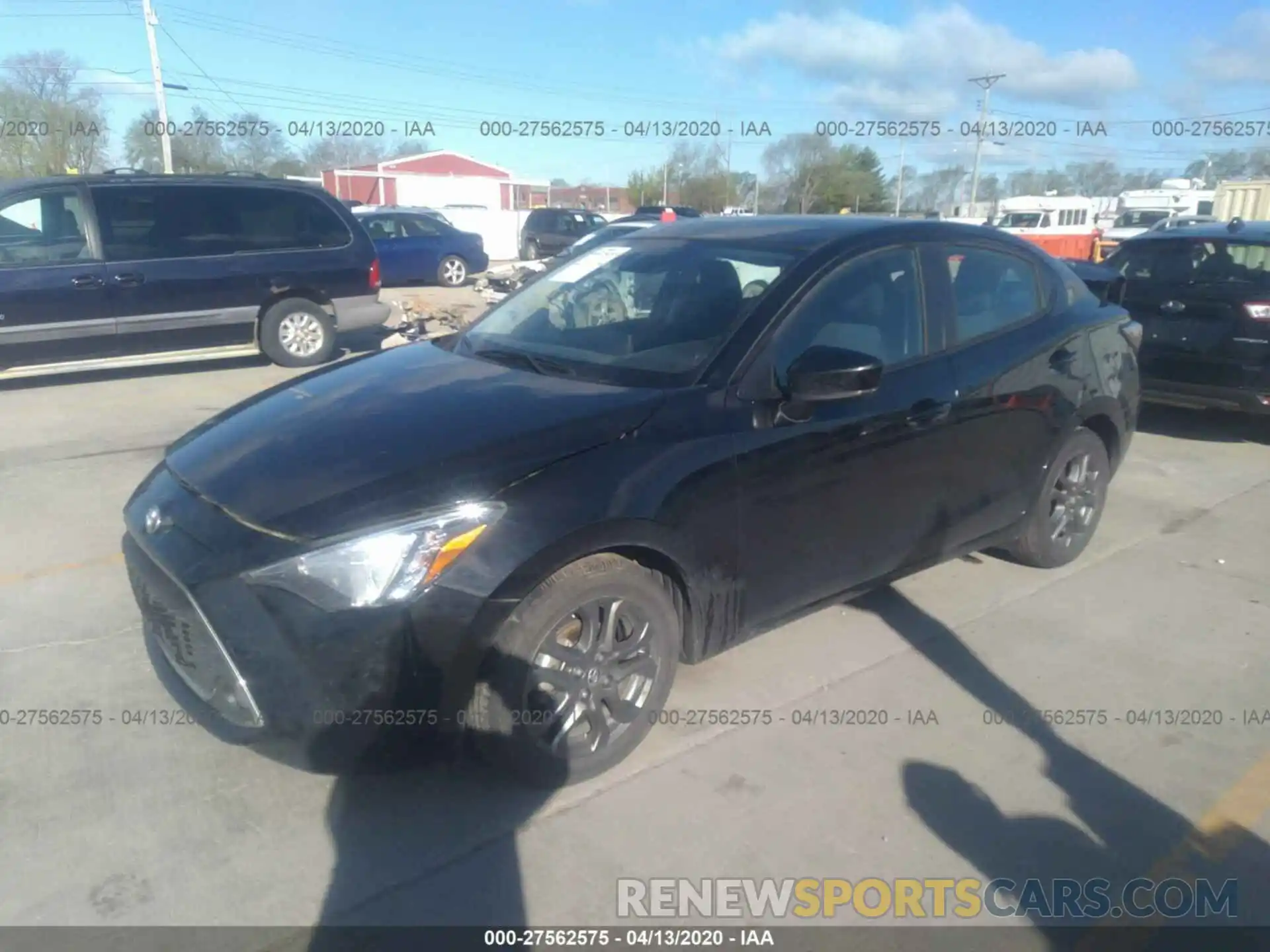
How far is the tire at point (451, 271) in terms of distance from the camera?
784 inches

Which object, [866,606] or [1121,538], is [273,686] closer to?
[866,606]

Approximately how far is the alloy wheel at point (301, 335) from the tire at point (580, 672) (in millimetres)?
7860

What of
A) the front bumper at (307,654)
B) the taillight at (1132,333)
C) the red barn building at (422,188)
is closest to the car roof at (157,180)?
the front bumper at (307,654)

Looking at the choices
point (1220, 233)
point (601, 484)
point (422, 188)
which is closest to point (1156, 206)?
point (422, 188)

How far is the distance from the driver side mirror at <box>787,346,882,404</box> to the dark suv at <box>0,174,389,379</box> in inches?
300

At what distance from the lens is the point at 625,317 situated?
385 cm

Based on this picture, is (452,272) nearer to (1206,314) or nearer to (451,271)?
(451,271)

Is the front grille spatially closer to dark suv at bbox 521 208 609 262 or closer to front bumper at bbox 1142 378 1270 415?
front bumper at bbox 1142 378 1270 415

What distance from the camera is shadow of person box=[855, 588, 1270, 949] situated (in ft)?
8.61

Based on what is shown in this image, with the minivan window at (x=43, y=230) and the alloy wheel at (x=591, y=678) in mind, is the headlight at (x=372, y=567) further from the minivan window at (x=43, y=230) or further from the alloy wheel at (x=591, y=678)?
the minivan window at (x=43, y=230)

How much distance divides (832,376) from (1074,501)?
7.81ft

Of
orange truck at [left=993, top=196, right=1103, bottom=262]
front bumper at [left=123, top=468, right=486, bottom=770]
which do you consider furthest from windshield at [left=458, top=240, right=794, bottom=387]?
orange truck at [left=993, top=196, right=1103, bottom=262]

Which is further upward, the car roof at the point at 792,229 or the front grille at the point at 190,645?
the car roof at the point at 792,229

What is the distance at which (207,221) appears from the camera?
30.2 ft
